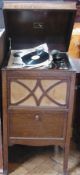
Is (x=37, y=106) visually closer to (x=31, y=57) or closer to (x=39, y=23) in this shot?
(x=31, y=57)

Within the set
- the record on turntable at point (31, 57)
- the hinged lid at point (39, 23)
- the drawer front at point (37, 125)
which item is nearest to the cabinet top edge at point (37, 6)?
the hinged lid at point (39, 23)

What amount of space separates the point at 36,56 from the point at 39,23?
0.68 feet

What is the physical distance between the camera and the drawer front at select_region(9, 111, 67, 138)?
157 cm

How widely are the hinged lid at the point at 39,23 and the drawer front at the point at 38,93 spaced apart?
1.13 feet

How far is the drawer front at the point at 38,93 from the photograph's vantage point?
148 cm

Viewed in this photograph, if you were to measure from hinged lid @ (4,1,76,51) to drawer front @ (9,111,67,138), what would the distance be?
45 cm

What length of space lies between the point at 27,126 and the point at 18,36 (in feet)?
1.82

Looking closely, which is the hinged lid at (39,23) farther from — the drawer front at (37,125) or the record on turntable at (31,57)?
the drawer front at (37,125)

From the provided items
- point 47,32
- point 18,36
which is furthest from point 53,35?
point 18,36

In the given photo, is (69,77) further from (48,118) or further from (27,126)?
(27,126)

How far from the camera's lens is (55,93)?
59.3 inches

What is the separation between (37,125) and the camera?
159 cm

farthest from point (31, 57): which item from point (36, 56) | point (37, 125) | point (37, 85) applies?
point (37, 125)

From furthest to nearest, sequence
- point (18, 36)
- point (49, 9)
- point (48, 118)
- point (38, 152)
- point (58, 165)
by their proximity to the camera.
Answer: point (38, 152) < point (58, 165) < point (18, 36) < point (48, 118) < point (49, 9)
